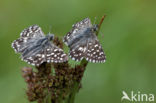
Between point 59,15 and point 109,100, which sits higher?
point 59,15

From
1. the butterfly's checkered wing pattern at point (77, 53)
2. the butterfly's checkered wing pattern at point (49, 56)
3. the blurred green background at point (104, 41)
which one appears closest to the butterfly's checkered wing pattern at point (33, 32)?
the butterfly's checkered wing pattern at point (49, 56)

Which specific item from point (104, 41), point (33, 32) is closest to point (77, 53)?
point (33, 32)

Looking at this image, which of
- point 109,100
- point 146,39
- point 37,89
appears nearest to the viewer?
point 37,89

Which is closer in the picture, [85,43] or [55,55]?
[55,55]

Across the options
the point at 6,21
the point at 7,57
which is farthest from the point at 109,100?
the point at 6,21

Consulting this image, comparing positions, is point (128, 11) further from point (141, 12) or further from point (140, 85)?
point (140, 85)

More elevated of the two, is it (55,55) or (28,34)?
(28,34)

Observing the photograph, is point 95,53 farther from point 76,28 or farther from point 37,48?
point 37,48

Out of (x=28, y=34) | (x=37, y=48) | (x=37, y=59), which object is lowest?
(x=37, y=59)
